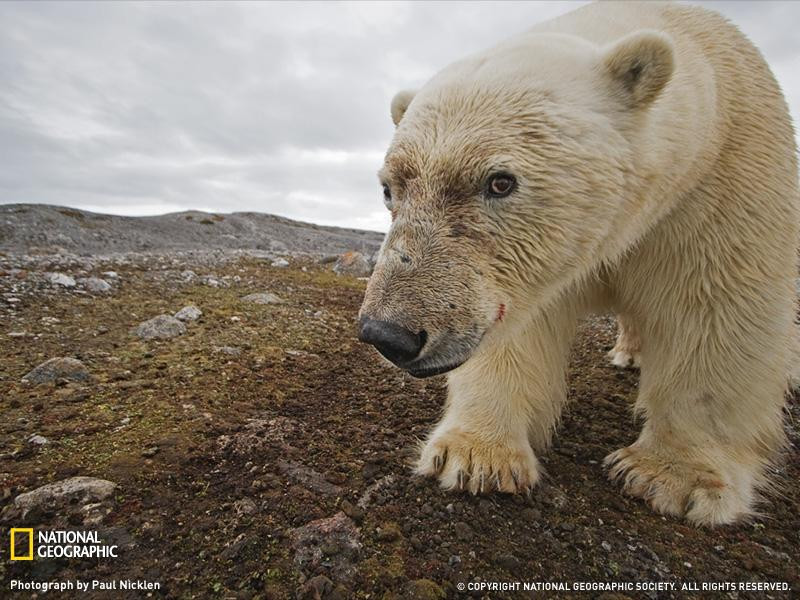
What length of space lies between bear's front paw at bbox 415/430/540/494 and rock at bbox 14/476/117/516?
1296mm

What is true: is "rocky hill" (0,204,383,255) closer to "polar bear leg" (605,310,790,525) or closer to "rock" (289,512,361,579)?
"polar bear leg" (605,310,790,525)

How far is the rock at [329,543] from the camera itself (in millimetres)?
1559

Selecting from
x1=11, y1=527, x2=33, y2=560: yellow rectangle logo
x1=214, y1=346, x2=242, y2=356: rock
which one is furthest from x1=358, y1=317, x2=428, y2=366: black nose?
x1=214, y1=346, x2=242, y2=356: rock

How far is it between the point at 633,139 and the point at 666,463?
1.56m

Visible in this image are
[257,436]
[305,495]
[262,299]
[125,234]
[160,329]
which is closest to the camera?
[305,495]

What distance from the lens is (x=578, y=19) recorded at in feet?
8.70

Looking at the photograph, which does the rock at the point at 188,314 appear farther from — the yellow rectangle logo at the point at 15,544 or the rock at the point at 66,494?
the yellow rectangle logo at the point at 15,544

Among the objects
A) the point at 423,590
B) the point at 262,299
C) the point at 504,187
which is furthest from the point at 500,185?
the point at 262,299

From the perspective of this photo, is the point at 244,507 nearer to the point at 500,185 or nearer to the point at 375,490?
the point at 375,490

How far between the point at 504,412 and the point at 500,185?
1.21m

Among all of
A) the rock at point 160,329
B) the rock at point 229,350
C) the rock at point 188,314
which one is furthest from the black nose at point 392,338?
the rock at point 188,314

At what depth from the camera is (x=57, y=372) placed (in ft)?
9.29

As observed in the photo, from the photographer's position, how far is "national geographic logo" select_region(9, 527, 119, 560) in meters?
1.53

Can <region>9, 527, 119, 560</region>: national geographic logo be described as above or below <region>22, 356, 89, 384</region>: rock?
below
